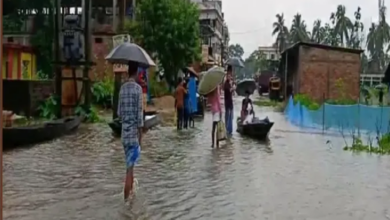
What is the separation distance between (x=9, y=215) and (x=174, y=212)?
1965 mm

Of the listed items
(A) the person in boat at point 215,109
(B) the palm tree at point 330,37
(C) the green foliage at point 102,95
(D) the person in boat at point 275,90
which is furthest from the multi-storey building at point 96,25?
(B) the palm tree at point 330,37

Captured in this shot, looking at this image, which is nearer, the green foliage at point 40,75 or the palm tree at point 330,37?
the green foliage at point 40,75

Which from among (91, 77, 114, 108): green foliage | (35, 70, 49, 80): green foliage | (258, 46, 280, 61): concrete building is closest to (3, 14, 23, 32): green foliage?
(35, 70, 49, 80): green foliage

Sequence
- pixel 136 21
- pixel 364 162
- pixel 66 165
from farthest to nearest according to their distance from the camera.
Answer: pixel 136 21
pixel 364 162
pixel 66 165

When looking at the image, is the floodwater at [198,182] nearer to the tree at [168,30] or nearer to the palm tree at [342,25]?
the tree at [168,30]

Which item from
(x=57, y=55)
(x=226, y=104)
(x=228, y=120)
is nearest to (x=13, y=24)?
(x=57, y=55)

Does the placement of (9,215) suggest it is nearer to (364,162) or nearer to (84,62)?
(364,162)

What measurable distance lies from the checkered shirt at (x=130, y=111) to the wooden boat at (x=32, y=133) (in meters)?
7.38

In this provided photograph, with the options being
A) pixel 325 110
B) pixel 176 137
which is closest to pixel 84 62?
pixel 176 137

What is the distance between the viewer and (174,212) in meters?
8.41

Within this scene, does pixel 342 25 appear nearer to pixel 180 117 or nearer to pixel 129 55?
pixel 180 117

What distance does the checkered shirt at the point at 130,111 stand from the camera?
29.5 ft

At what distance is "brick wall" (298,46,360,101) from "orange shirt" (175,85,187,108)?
16505 mm

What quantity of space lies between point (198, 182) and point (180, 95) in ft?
37.3
